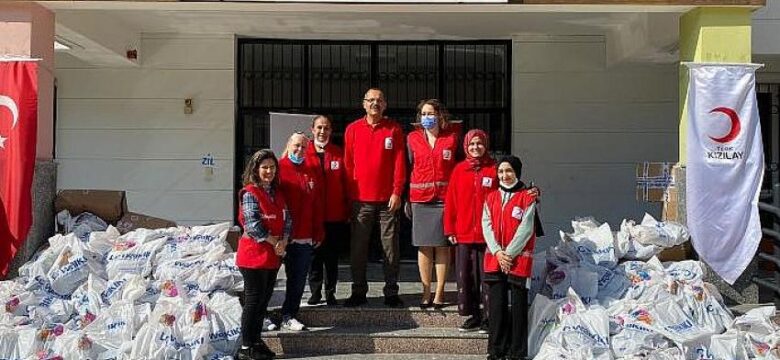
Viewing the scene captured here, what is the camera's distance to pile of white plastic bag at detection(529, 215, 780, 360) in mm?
5488

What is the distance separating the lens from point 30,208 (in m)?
6.41

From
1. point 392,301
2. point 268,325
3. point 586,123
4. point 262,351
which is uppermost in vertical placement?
point 586,123

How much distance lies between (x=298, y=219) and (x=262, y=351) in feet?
3.11

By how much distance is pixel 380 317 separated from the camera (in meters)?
6.25

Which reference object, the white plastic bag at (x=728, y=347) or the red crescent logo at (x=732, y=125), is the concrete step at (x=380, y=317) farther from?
the red crescent logo at (x=732, y=125)

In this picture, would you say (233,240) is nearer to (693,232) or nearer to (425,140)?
(425,140)

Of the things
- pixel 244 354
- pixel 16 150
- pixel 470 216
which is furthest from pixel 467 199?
pixel 16 150

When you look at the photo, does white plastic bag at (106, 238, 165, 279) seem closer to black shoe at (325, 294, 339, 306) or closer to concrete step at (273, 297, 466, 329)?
concrete step at (273, 297, 466, 329)

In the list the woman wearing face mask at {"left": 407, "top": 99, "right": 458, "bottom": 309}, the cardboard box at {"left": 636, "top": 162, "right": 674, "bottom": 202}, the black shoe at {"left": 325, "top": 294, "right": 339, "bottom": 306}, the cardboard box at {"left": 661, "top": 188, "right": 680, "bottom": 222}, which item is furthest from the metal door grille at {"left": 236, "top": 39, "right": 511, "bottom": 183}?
the black shoe at {"left": 325, "top": 294, "right": 339, "bottom": 306}

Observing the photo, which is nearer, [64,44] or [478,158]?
[478,158]

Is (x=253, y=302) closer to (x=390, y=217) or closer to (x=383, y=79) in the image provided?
(x=390, y=217)

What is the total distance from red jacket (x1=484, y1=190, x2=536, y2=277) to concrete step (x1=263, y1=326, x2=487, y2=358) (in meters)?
0.65

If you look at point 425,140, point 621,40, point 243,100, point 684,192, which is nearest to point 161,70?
point 243,100

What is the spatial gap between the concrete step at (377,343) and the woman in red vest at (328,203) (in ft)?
1.61
